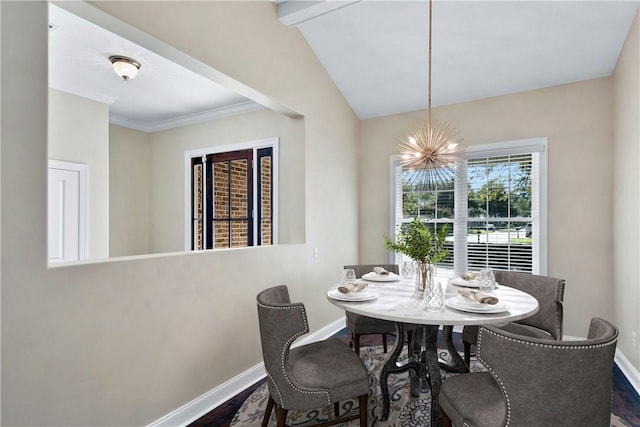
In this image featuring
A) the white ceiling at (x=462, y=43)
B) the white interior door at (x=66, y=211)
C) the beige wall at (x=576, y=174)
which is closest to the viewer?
the white ceiling at (x=462, y=43)

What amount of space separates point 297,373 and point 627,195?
3.02 m

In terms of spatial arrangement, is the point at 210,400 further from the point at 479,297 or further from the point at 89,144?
the point at 89,144

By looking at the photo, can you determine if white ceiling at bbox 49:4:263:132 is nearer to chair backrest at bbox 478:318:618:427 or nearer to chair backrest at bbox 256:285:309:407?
chair backrest at bbox 256:285:309:407

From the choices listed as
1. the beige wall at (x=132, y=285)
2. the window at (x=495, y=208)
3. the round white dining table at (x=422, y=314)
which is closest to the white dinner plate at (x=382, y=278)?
the round white dining table at (x=422, y=314)

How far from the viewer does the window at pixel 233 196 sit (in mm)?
4176

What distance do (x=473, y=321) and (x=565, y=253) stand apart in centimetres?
244

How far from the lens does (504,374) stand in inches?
51.8

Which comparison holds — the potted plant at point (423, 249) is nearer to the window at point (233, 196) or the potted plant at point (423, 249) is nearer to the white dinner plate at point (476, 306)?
the white dinner plate at point (476, 306)

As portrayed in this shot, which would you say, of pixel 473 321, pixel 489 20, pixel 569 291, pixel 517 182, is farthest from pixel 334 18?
pixel 569 291

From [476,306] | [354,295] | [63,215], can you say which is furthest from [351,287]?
[63,215]

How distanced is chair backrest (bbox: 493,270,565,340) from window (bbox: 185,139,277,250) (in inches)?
102

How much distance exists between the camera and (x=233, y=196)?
4484mm

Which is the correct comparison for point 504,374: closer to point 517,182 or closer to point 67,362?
point 67,362

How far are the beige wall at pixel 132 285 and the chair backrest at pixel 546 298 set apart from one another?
1919mm
